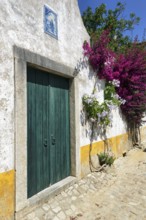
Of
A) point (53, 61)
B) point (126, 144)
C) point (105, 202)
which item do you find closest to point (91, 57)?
point (53, 61)

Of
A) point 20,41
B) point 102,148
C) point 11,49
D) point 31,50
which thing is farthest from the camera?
point 102,148

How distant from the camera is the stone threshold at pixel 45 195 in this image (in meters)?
3.10

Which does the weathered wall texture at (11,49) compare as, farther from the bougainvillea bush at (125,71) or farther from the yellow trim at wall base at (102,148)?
the yellow trim at wall base at (102,148)

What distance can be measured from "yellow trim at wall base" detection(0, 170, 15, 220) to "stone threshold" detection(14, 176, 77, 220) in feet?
0.48

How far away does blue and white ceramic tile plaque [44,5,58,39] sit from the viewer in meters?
3.91

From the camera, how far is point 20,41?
10.7ft

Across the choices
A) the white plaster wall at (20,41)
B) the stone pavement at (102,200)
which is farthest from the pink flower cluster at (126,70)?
the stone pavement at (102,200)

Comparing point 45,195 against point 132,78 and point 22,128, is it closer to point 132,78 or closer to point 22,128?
point 22,128

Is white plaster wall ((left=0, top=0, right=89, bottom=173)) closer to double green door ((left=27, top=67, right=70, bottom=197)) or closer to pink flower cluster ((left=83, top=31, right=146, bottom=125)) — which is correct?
double green door ((left=27, top=67, right=70, bottom=197))

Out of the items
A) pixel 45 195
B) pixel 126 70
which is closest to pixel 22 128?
pixel 45 195

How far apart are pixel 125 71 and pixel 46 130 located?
13.3 feet

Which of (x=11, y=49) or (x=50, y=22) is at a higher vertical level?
(x=50, y=22)

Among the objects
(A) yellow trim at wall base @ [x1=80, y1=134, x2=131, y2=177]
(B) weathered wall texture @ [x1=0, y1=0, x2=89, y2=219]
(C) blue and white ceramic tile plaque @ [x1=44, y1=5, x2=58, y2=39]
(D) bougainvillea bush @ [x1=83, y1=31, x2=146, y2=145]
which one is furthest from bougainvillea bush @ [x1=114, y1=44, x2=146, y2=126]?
(B) weathered wall texture @ [x1=0, y1=0, x2=89, y2=219]

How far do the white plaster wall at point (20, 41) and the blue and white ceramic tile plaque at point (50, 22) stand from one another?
0.11 m
